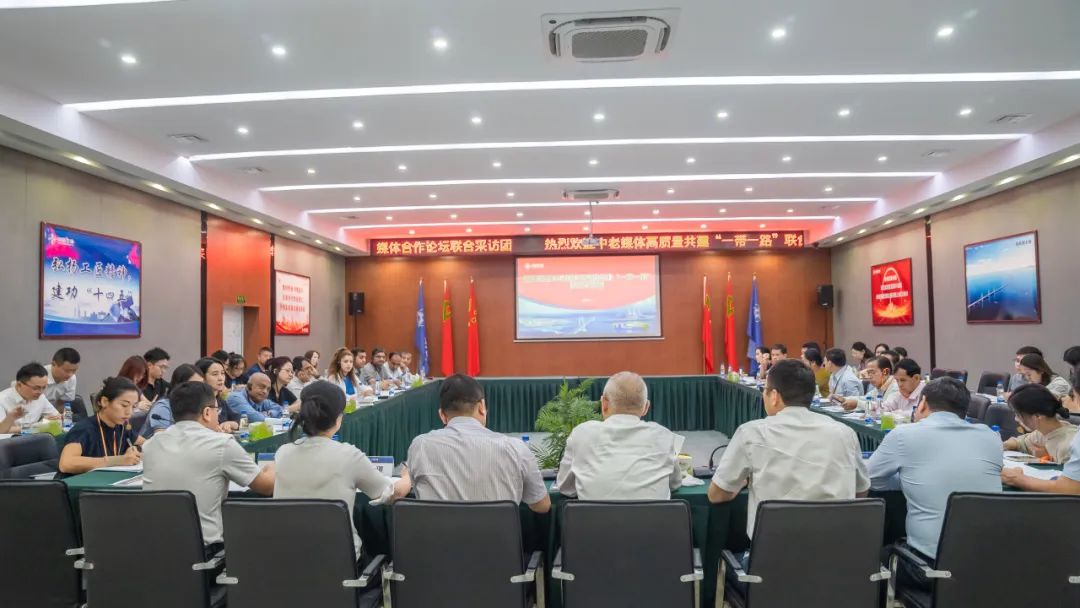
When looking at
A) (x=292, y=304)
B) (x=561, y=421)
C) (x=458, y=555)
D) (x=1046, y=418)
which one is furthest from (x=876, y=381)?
(x=292, y=304)

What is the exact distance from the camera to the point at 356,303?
11539 mm

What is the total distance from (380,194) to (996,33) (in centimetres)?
651

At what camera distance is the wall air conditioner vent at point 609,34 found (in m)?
3.54

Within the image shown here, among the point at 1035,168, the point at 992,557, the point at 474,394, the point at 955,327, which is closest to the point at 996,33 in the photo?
the point at 1035,168

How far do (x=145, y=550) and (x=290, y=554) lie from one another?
0.52 metres

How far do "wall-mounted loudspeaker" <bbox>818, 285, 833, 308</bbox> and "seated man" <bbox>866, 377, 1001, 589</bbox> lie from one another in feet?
32.1

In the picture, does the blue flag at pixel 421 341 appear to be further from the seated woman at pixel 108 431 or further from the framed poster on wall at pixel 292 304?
the seated woman at pixel 108 431

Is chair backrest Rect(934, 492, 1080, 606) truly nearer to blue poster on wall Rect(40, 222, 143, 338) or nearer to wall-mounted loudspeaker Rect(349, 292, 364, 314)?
blue poster on wall Rect(40, 222, 143, 338)

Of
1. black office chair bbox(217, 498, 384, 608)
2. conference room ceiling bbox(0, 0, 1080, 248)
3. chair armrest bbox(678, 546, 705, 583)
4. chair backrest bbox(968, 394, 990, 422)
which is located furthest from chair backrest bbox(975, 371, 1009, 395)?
black office chair bbox(217, 498, 384, 608)

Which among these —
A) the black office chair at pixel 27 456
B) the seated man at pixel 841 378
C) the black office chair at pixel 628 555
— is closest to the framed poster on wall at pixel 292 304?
the black office chair at pixel 27 456

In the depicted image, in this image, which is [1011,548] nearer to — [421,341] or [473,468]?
[473,468]

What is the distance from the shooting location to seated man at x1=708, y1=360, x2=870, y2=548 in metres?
1.84

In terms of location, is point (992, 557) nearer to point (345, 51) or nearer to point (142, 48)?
point (345, 51)

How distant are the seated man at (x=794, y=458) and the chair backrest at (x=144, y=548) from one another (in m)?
1.69
